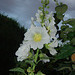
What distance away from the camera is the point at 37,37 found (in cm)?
147

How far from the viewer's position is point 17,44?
4105mm

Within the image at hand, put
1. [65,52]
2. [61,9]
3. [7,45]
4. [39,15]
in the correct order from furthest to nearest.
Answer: [7,45]
[61,9]
[39,15]
[65,52]

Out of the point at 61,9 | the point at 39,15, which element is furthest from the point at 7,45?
the point at 39,15

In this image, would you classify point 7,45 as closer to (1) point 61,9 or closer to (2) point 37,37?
(1) point 61,9

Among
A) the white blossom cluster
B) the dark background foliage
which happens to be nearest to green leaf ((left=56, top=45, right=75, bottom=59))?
the white blossom cluster

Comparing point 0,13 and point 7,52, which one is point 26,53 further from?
point 0,13

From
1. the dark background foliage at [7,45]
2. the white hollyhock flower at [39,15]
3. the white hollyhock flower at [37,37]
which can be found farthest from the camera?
the dark background foliage at [7,45]

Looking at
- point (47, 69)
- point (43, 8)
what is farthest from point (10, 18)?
point (43, 8)

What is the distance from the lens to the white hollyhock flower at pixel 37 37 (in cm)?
138

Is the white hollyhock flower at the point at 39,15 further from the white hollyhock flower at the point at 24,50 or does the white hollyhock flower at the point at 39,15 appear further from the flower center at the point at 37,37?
the white hollyhock flower at the point at 24,50

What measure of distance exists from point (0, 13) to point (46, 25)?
11.2 ft

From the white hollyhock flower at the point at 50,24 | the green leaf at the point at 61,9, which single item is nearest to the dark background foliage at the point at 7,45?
the green leaf at the point at 61,9

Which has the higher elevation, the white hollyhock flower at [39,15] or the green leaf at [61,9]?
the green leaf at [61,9]

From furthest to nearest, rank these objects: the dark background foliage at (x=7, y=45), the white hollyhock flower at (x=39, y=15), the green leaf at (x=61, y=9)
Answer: the dark background foliage at (x=7, y=45)
the green leaf at (x=61, y=9)
the white hollyhock flower at (x=39, y=15)
